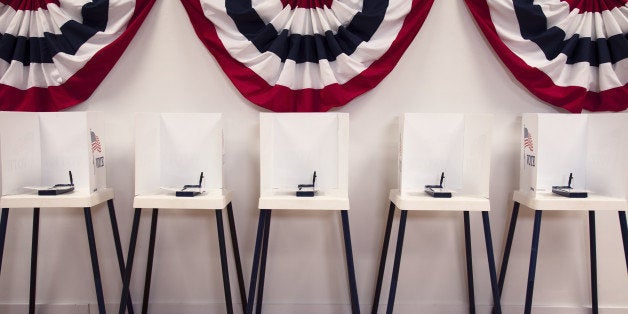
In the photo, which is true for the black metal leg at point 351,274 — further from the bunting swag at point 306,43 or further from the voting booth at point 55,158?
the voting booth at point 55,158

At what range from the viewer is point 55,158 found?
1.82 m

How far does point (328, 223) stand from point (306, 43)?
0.96 m

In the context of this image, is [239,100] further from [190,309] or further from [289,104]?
[190,309]

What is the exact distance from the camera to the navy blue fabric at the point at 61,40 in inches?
74.8

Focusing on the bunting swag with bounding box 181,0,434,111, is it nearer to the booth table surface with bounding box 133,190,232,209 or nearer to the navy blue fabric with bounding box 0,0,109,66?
the navy blue fabric with bounding box 0,0,109,66

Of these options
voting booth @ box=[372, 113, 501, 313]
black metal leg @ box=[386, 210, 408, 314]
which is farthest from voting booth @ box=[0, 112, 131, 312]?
voting booth @ box=[372, 113, 501, 313]

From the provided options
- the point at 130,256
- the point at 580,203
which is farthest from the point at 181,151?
the point at 580,203

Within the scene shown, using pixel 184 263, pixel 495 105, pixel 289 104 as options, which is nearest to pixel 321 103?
pixel 289 104

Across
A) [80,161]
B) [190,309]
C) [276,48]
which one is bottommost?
[190,309]

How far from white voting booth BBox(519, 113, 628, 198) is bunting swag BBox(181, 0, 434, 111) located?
769 mm

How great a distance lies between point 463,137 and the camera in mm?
1801

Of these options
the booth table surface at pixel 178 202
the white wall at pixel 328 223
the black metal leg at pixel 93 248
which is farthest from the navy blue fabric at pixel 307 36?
the black metal leg at pixel 93 248

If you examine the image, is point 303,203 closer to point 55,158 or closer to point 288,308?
point 288,308

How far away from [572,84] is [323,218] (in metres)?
1.46
